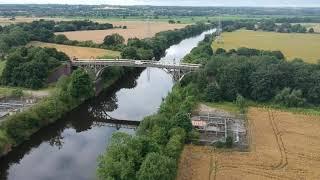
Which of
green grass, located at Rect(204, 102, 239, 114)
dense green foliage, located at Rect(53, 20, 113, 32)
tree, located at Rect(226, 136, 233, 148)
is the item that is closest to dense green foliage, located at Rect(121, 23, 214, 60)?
dense green foliage, located at Rect(53, 20, 113, 32)

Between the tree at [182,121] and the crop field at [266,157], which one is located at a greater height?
the tree at [182,121]

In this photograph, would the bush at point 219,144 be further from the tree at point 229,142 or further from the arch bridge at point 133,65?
the arch bridge at point 133,65

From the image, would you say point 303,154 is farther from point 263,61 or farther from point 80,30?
point 80,30

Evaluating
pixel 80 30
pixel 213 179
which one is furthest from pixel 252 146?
pixel 80 30

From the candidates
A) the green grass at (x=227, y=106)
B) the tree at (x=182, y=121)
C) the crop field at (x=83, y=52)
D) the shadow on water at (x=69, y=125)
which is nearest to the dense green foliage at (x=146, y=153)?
the tree at (x=182, y=121)

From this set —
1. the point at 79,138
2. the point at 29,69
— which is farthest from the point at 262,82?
the point at 29,69
